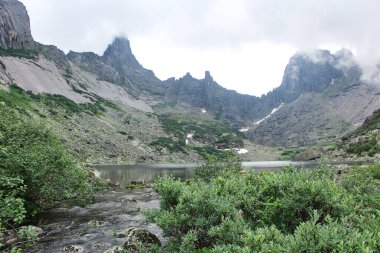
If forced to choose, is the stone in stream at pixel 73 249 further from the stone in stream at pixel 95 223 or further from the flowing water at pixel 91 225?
the stone in stream at pixel 95 223

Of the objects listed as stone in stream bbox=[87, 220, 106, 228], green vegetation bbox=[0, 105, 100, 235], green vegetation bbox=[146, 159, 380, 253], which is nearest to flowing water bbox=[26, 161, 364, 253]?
stone in stream bbox=[87, 220, 106, 228]

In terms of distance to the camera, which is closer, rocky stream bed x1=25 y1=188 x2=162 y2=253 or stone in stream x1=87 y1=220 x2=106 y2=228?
rocky stream bed x1=25 y1=188 x2=162 y2=253

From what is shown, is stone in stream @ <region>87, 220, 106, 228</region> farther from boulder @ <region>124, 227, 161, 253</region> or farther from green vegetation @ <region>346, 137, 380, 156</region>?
green vegetation @ <region>346, 137, 380, 156</region>

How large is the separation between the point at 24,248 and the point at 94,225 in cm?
920

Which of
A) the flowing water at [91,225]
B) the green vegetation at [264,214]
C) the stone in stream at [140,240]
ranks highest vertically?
the green vegetation at [264,214]

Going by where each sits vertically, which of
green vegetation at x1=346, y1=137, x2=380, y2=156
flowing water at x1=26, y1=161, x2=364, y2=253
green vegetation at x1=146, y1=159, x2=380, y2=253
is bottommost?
flowing water at x1=26, y1=161, x2=364, y2=253

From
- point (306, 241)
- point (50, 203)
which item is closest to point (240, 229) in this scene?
point (306, 241)

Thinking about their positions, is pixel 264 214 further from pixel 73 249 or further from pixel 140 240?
pixel 73 249

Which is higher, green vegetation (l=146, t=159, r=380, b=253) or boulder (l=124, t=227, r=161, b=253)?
green vegetation (l=146, t=159, r=380, b=253)

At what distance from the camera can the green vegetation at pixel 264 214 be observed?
850 centimetres

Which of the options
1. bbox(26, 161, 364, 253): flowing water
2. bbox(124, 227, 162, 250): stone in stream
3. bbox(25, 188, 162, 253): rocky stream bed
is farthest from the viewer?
bbox(26, 161, 364, 253): flowing water

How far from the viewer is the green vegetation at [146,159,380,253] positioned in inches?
335

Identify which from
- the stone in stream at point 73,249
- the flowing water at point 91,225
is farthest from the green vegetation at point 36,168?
the stone in stream at point 73,249

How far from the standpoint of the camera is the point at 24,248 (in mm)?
25328
